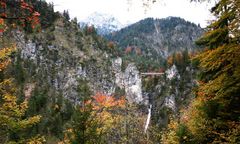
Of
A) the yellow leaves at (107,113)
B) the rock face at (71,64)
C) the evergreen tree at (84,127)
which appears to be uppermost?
the rock face at (71,64)

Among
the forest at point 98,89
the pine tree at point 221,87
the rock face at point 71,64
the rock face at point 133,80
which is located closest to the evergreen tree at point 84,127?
the forest at point 98,89

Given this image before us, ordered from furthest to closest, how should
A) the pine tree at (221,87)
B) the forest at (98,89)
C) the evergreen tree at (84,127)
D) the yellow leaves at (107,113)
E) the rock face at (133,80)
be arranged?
the rock face at (133,80), the yellow leaves at (107,113), the evergreen tree at (84,127), the forest at (98,89), the pine tree at (221,87)

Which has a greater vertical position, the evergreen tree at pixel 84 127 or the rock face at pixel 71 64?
the rock face at pixel 71 64

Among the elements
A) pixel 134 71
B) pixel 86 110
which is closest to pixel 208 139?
pixel 86 110

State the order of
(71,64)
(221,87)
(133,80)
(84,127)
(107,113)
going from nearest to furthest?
1. (221,87)
2. (84,127)
3. (107,113)
4. (71,64)
5. (133,80)

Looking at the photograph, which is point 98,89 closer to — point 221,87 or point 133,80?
point 133,80

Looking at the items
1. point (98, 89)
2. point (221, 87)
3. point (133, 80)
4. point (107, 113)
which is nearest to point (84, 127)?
point (221, 87)

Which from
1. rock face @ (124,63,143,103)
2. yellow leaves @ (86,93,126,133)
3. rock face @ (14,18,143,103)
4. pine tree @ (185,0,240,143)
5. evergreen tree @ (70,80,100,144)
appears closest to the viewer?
pine tree @ (185,0,240,143)

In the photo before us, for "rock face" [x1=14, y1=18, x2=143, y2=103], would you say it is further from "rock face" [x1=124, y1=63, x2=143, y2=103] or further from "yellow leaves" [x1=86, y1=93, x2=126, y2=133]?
"yellow leaves" [x1=86, y1=93, x2=126, y2=133]

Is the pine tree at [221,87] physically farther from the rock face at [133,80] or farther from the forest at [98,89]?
the rock face at [133,80]

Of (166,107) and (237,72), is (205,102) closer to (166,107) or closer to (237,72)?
(237,72)

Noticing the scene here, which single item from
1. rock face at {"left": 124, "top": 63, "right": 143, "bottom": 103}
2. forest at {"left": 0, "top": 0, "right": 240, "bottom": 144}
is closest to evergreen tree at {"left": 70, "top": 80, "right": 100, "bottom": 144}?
forest at {"left": 0, "top": 0, "right": 240, "bottom": 144}

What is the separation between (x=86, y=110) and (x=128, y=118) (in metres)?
26.6

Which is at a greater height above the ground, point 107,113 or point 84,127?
point 84,127
